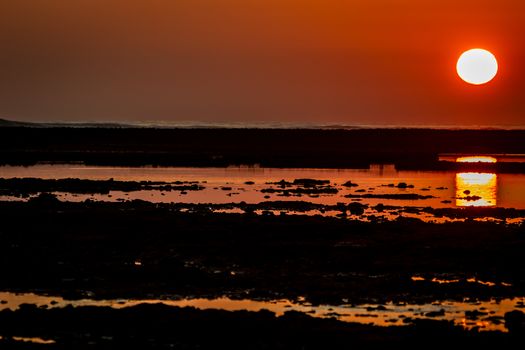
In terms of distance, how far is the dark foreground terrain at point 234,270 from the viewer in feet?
48.2

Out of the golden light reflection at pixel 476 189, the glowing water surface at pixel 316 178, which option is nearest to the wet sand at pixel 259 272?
the golden light reflection at pixel 476 189

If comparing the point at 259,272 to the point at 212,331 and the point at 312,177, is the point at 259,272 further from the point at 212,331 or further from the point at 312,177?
the point at 312,177

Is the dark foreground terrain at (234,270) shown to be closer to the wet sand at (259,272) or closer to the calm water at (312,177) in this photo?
the wet sand at (259,272)

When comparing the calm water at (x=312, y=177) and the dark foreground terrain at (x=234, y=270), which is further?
the calm water at (x=312, y=177)

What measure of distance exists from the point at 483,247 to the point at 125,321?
1189cm

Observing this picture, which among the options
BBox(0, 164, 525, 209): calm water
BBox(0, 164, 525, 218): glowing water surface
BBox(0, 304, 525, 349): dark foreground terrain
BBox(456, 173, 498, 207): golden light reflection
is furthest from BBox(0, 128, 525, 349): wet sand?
BBox(0, 164, 525, 209): calm water

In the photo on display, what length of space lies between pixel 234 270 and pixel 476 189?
26729 millimetres

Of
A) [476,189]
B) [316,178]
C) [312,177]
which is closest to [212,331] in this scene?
[476,189]

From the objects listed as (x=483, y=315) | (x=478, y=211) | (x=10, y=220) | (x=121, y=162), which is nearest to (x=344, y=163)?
(x=121, y=162)

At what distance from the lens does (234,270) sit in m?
20.8

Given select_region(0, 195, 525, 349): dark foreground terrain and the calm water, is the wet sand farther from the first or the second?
the calm water

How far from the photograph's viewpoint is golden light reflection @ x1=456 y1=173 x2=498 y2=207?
1502 inches

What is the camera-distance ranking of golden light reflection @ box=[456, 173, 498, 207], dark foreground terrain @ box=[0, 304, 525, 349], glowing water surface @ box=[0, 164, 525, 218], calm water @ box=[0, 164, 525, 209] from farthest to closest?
calm water @ box=[0, 164, 525, 209] < glowing water surface @ box=[0, 164, 525, 218] < golden light reflection @ box=[456, 173, 498, 207] < dark foreground terrain @ box=[0, 304, 525, 349]

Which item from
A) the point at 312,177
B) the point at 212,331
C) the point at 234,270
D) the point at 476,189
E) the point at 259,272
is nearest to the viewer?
the point at 212,331
